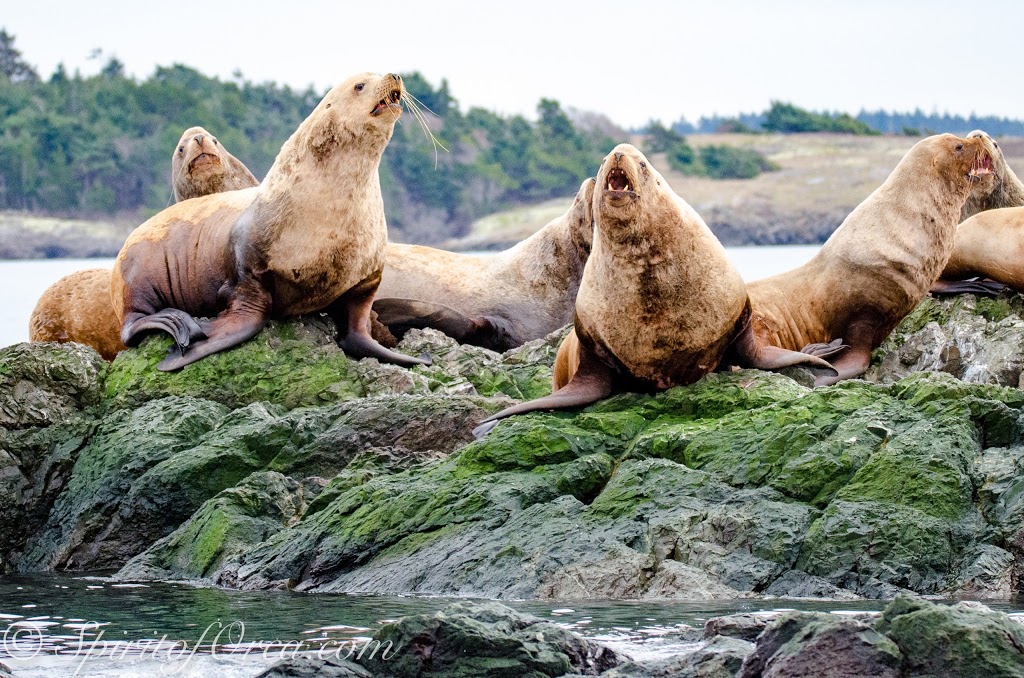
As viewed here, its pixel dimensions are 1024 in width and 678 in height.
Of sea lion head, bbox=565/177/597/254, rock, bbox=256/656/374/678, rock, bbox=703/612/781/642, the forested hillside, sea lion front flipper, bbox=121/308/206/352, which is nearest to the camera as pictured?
rock, bbox=256/656/374/678

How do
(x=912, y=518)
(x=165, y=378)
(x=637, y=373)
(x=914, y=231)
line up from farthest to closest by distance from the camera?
(x=914, y=231), (x=165, y=378), (x=637, y=373), (x=912, y=518)

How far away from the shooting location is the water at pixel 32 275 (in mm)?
28047

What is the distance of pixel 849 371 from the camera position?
10305 mm

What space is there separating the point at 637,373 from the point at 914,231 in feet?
11.2

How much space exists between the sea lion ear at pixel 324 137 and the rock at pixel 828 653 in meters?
6.02

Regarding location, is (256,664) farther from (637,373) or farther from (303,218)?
(303,218)

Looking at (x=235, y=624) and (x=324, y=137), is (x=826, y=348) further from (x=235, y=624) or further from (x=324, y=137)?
(x=235, y=624)

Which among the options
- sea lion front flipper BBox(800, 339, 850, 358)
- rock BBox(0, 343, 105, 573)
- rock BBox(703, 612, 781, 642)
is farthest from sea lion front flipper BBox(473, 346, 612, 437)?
rock BBox(703, 612, 781, 642)

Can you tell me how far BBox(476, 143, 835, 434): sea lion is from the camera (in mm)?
8180

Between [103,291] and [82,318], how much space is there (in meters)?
0.24

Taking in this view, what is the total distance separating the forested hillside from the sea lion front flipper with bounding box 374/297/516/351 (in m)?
52.3

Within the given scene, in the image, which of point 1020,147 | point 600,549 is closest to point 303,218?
point 600,549

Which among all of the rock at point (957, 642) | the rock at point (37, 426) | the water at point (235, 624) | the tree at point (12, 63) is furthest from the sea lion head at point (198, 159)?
the tree at point (12, 63)

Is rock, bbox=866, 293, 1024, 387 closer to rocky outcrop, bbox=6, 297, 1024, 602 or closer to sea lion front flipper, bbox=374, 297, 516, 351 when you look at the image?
rocky outcrop, bbox=6, 297, 1024, 602
